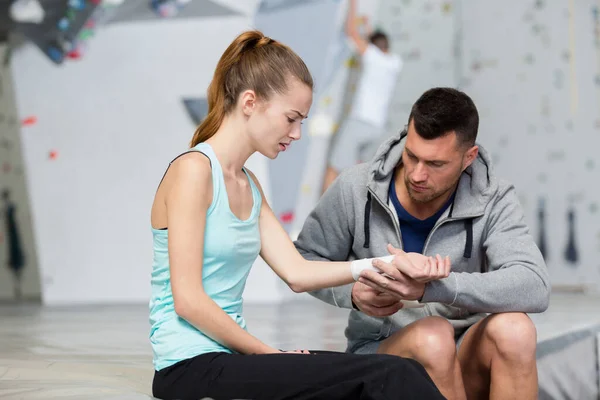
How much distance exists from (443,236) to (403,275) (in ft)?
0.95

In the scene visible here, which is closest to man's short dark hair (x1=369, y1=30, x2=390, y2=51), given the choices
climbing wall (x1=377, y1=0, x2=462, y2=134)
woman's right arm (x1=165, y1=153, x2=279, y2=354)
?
climbing wall (x1=377, y1=0, x2=462, y2=134)

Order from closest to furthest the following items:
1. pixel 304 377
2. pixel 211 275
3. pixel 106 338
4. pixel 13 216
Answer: pixel 304 377 < pixel 211 275 < pixel 106 338 < pixel 13 216

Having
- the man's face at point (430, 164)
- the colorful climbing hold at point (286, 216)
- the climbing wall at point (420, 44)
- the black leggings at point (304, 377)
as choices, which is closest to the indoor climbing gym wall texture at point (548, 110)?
the climbing wall at point (420, 44)

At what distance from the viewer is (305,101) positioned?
1746mm

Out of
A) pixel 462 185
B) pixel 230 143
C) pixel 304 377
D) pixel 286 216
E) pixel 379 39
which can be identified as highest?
pixel 379 39

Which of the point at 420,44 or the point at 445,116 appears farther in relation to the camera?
the point at 420,44

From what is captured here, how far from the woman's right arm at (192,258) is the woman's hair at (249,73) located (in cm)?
17

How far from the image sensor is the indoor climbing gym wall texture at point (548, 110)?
18.9ft

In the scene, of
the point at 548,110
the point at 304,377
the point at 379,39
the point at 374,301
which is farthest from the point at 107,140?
the point at 304,377

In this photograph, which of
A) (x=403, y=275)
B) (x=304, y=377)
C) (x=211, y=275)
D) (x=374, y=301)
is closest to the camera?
(x=304, y=377)

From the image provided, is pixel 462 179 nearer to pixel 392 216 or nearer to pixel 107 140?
pixel 392 216

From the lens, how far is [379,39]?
18.6ft

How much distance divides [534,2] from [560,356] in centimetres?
381

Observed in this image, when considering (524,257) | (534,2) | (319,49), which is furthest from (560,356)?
(534,2)
